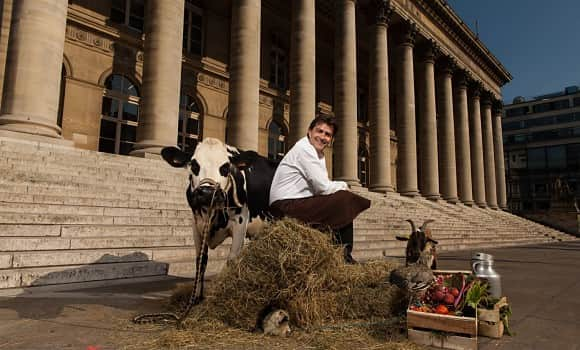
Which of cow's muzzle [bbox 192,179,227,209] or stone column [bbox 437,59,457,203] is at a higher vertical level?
stone column [bbox 437,59,457,203]

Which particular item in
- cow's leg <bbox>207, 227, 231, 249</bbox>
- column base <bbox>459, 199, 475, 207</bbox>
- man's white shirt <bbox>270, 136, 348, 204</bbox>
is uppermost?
column base <bbox>459, 199, 475, 207</bbox>

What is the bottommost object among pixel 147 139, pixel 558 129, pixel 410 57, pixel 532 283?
pixel 532 283

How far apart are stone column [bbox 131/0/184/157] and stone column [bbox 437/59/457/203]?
23280 millimetres

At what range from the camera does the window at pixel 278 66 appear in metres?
25.6

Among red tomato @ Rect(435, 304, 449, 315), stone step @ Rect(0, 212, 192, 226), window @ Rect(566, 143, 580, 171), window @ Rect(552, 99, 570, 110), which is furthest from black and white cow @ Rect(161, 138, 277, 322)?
window @ Rect(552, 99, 570, 110)

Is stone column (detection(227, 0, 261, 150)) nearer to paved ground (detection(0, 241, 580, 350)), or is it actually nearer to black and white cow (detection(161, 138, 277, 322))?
paved ground (detection(0, 241, 580, 350))

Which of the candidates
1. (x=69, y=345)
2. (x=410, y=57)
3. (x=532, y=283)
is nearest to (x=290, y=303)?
(x=69, y=345)

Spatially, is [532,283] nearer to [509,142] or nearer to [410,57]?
[410,57]

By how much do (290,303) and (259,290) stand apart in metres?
0.28

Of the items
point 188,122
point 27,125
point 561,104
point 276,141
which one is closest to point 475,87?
point 276,141

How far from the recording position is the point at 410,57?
83.9ft

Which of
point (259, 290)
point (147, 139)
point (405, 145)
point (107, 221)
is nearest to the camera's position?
point (259, 290)

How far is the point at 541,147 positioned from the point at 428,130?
53.5 metres

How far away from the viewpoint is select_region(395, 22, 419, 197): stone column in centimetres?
2505
